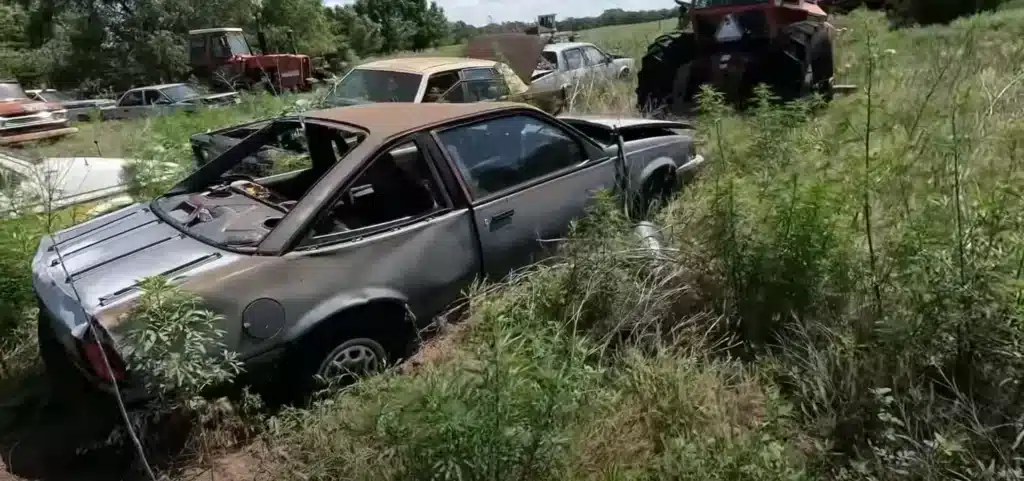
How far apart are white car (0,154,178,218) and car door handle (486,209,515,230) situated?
2947mm

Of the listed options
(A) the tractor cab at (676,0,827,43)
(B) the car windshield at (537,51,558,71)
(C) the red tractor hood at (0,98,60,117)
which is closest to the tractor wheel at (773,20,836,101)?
(A) the tractor cab at (676,0,827,43)

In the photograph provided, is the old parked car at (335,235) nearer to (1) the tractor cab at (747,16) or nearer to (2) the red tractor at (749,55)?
(2) the red tractor at (749,55)

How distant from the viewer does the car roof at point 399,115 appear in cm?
381

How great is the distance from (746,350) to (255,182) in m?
2.85

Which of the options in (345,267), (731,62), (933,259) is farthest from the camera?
(731,62)

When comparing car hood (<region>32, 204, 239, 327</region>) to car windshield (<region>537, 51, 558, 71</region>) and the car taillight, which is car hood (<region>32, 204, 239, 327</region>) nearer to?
the car taillight

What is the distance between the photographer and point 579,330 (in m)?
3.71

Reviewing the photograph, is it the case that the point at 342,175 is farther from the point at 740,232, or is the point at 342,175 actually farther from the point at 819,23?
the point at 819,23

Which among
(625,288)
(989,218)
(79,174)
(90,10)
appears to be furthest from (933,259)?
(90,10)

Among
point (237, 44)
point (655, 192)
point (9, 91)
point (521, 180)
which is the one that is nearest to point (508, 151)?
point (521, 180)

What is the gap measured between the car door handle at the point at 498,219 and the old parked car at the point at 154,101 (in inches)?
498

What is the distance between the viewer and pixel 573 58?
42.9ft

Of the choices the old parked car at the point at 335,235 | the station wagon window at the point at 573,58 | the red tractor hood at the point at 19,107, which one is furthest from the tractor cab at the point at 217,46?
the old parked car at the point at 335,235

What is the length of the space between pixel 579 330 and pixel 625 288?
322 mm
